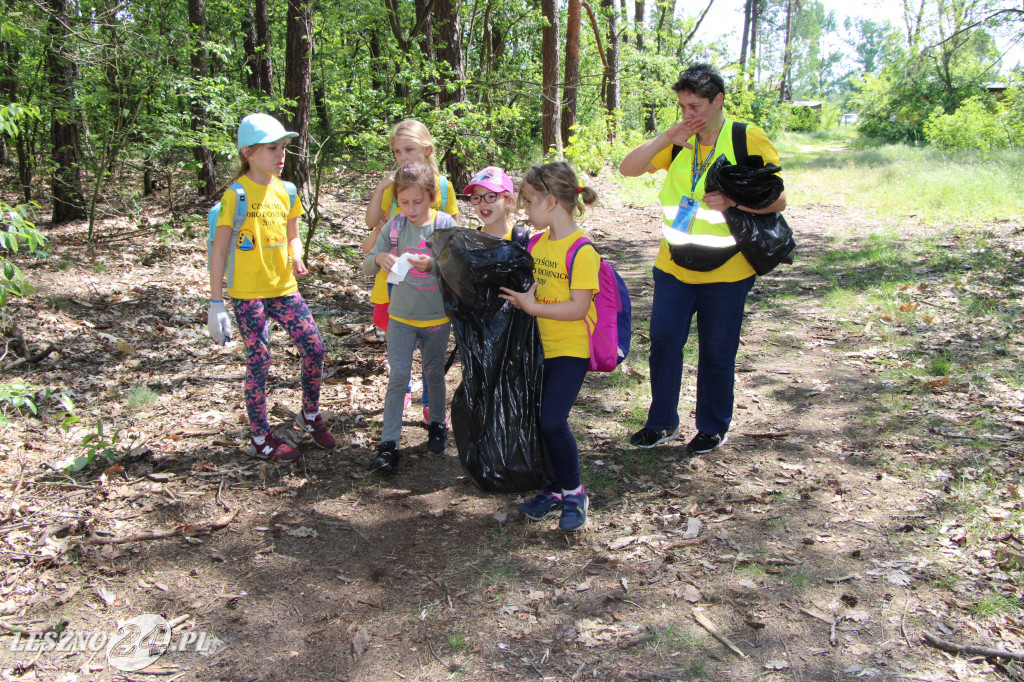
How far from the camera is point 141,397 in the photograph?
201 inches

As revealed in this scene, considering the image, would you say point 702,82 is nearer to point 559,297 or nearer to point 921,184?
point 559,297

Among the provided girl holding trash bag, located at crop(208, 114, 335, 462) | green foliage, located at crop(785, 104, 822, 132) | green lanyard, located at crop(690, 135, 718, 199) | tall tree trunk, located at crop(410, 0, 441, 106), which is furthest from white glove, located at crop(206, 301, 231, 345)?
green foliage, located at crop(785, 104, 822, 132)

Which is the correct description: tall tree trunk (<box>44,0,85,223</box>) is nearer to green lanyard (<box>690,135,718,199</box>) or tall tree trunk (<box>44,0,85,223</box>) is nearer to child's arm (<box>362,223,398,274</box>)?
child's arm (<box>362,223,398,274</box>)

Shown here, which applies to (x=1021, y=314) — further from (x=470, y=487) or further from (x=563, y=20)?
(x=563, y=20)

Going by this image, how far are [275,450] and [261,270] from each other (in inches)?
45.4

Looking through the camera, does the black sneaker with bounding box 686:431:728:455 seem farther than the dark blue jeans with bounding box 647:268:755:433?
Yes

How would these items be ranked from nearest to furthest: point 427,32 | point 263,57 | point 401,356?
point 401,356
point 263,57
point 427,32

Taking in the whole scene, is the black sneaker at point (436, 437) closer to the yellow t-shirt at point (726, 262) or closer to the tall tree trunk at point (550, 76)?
the yellow t-shirt at point (726, 262)

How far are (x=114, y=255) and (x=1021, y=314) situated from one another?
33.4ft

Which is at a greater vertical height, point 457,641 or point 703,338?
point 703,338

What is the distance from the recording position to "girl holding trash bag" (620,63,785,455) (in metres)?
3.94

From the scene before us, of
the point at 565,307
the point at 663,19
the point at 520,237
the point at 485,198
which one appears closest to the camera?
the point at 565,307

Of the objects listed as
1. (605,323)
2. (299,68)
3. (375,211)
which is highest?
(299,68)

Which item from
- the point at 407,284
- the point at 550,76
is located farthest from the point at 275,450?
the point at 550,76
